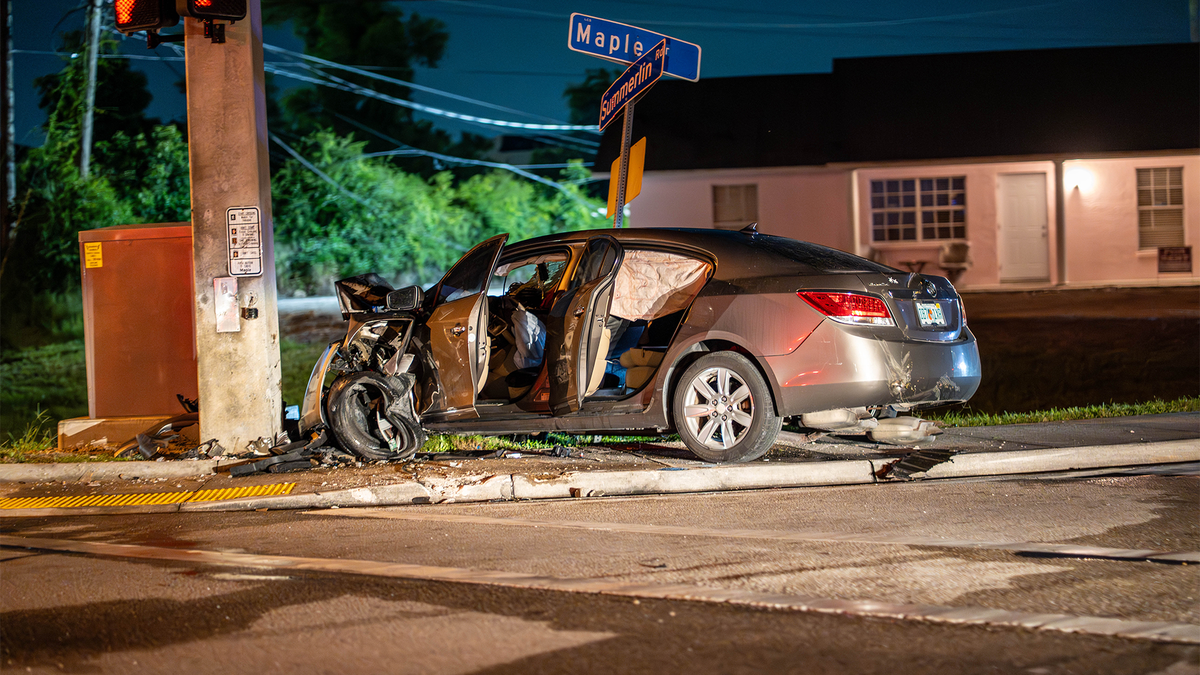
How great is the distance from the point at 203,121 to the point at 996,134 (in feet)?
58.7

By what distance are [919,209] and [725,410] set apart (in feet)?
53.1

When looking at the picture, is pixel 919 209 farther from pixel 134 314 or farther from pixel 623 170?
pixel 134 314

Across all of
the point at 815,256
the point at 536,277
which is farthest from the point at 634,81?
the point at 815,256

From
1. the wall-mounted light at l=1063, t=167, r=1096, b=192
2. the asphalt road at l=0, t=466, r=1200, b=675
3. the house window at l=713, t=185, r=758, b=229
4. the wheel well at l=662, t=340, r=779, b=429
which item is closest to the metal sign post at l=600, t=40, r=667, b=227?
the wheel well at l=662, t=340, r=779, b=429

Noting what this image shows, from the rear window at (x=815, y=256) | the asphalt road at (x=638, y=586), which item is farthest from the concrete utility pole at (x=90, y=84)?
the rear window at (x=815, y=256)

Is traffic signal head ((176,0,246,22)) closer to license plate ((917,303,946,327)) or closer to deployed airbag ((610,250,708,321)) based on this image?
deployed airbag ((610,250,708,321))

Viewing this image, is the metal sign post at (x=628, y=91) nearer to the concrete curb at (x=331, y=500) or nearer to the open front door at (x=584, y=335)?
the open front door at (x=584, y=335)

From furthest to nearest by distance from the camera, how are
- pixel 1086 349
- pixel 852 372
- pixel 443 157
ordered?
pixel 443 157 → pixel 1086 349 → pixel 852 372

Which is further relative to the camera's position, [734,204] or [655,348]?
[734,204]

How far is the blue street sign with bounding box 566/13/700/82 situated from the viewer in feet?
28.9

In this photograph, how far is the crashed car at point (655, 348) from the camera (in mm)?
5992

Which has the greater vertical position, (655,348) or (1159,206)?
(1159,206)

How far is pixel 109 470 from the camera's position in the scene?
7.12 meters

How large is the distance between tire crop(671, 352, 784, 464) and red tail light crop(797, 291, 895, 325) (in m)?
0.57
